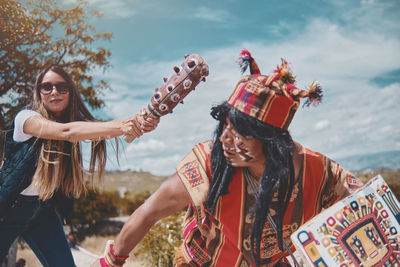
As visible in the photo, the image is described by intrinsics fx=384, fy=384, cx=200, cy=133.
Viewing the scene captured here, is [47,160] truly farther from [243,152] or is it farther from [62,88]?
[243,152]

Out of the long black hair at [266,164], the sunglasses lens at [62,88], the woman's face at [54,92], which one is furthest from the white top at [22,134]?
the long black hair at [266,164]

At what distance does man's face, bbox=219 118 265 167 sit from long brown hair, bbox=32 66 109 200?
1.73 m

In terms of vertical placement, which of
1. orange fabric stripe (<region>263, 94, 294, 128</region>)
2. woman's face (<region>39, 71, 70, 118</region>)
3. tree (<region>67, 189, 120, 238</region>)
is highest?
woman's face (<region>39, 71, 70, 118</region>)

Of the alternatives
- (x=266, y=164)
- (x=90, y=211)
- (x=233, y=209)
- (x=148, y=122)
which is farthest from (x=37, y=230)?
(x=90, y=211)

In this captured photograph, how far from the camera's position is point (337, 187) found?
2.07m

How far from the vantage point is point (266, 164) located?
6.20 ft

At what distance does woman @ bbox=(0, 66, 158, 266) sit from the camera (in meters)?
2.94

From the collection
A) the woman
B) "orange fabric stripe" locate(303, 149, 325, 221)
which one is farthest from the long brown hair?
"orange fabric stripe" locate(303, 149, 325, 221)

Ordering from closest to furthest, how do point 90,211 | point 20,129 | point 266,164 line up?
point 266,164, point 20,129, point 90,211

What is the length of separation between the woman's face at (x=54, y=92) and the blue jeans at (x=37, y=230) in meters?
0.77

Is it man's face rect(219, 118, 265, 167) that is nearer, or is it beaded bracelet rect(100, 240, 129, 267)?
man's face rect(219, 118, 265, 167)

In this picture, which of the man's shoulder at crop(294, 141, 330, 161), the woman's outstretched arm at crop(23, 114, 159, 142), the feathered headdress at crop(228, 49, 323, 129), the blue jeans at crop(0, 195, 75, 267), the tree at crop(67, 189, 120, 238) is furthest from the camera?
the tree at crop(67, 189, 120, 238)

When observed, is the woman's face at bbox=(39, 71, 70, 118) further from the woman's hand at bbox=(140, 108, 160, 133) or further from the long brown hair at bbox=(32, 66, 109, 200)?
the woman's hand at bbox=(140, 108, 160, 133)

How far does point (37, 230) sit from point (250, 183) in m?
2.11
